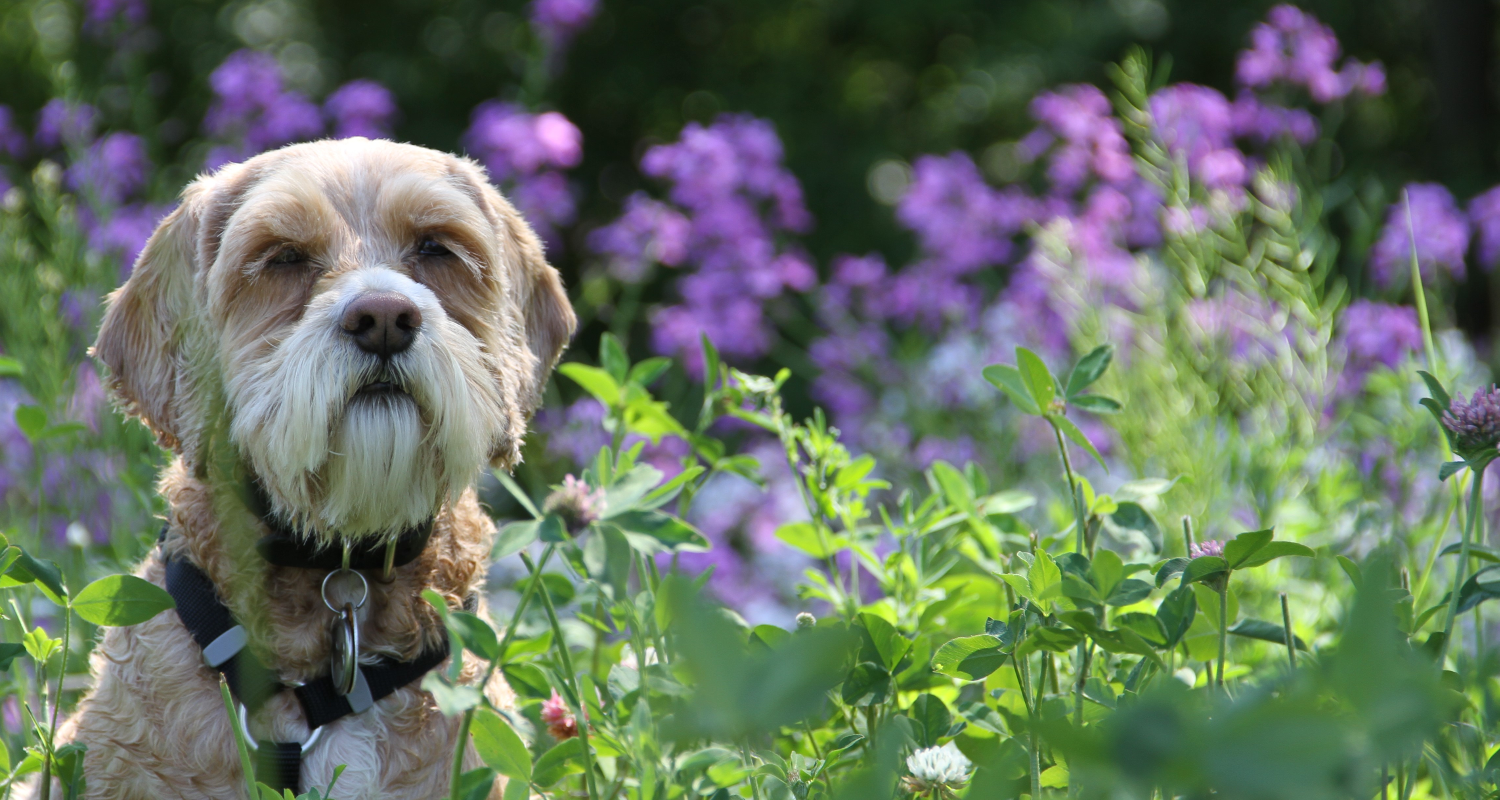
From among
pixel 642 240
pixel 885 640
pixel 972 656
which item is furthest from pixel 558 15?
pixel 972 656

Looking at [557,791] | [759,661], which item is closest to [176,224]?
[557,791]

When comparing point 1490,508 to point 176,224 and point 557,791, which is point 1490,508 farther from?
point 176,224

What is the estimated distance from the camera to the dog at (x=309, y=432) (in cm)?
185

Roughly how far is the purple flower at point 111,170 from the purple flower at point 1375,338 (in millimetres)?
4215

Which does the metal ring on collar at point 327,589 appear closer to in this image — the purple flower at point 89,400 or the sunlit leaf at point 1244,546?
the sunlit leaf at point 1244,546

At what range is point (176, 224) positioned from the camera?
2.20m

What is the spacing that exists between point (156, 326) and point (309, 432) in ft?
2.00

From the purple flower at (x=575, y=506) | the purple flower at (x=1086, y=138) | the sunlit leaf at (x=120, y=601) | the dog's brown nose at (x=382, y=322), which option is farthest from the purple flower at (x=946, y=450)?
the sunlit leaf at (x=120, y=601)

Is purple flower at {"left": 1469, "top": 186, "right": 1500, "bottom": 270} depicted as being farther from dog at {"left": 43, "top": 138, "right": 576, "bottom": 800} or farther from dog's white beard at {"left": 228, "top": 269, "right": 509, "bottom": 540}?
dog's white beard at {"left": 228, "top": 269, "right": 509, "bottom": 540}

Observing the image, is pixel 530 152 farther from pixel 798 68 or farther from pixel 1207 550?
pixel 798 68

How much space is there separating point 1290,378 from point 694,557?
2109mm

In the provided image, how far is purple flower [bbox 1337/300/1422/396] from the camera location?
12.5 ft

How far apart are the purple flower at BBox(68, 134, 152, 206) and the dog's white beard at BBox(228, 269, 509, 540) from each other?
2037 millimetres

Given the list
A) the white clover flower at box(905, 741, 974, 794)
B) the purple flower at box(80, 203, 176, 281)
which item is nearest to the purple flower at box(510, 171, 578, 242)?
the purple flower at box(80, 203, 176, 281)
